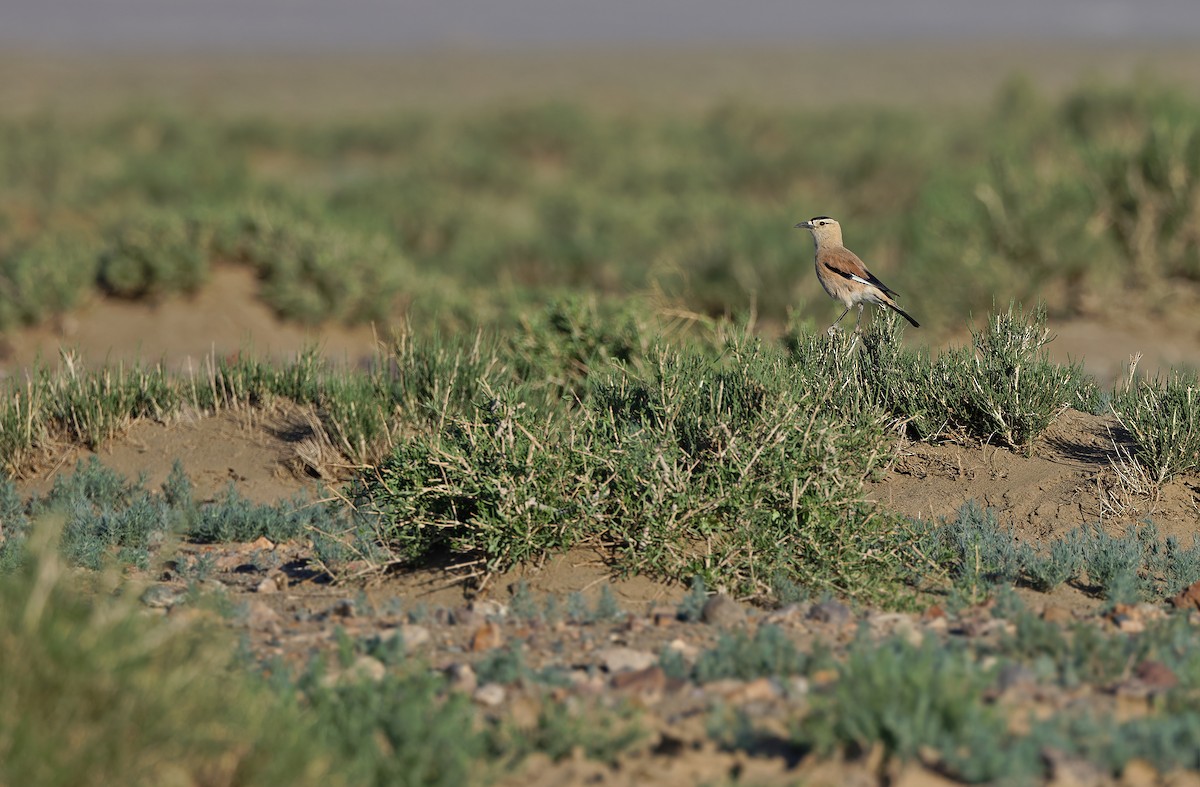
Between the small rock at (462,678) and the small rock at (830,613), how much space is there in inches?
50.8

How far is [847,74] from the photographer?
84.1 metres

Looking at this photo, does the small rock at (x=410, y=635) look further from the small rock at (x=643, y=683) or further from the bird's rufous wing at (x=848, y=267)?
the bird's rufous wing at (x=848, y=267)

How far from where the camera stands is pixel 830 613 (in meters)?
4.74

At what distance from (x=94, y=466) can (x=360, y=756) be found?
4.03 metres

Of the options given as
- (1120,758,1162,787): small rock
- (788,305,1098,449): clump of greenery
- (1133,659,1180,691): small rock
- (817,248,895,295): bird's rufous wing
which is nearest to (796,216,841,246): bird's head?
(817,248,895,295): bird's rufous wing

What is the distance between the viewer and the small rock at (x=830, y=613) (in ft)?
15.4

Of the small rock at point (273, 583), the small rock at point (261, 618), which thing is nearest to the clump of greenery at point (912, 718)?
the small rock at point (261, 618)

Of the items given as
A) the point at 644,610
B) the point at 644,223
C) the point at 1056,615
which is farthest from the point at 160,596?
the point at 644,223

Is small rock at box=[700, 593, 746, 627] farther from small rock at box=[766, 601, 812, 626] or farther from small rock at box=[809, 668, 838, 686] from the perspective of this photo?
small rock at box=[809, 668, 838, 686]

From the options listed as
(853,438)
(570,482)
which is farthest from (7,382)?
(853,438)

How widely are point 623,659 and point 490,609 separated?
0.80 meters

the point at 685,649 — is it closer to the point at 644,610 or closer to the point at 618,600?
the point at 644,610

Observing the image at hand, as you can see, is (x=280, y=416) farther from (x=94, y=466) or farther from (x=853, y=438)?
(x=853, y=438)

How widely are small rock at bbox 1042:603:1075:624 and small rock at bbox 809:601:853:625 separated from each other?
26.5 inches
